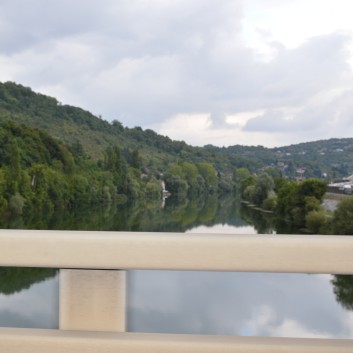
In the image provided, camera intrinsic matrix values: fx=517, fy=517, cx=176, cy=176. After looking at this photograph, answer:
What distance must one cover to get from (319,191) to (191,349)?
34780 mm

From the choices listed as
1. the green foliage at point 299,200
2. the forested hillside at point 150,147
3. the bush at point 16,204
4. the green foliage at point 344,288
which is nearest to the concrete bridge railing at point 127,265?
the green foliage at point 344,288

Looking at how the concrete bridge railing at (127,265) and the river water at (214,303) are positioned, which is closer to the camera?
the concrete bridge railing at (127,265)

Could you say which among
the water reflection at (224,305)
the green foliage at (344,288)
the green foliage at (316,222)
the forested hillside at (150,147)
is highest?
the forested hillside at (150,147)

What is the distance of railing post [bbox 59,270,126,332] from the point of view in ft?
4.13

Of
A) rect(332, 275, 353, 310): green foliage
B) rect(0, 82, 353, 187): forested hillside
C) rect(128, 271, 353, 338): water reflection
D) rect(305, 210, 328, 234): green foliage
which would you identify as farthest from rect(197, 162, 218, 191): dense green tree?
rect(332, 275, 353, 310): green foliage

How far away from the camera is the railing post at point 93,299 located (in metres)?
1.26

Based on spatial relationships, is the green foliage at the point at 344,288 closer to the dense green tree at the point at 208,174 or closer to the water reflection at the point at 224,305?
the water reflection at the point at 224,305

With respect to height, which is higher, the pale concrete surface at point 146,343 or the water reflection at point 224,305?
the pale concrete surface at point 146,343

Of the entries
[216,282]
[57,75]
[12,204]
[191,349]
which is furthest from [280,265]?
[57,75]

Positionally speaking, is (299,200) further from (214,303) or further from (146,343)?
(146,343)

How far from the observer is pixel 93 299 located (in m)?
1.27

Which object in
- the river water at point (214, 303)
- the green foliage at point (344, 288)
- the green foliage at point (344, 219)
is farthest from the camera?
the green foliage at point (344, 219)

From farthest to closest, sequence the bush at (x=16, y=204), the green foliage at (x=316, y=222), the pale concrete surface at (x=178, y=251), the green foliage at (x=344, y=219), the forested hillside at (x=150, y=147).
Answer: the forested hillside at (x=150, y=147) → the bush at (x=16, y=204) → the green foliage at (x=316, y=222) → the green foliage at (x=344, y=219) → the pale concrete surface at (x=178, y=251)

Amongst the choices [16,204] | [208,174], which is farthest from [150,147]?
[16,204]
